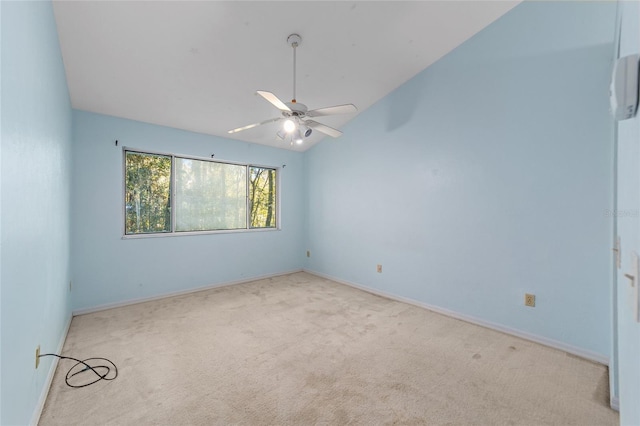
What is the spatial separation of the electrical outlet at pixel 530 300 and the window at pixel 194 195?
12.8 feet

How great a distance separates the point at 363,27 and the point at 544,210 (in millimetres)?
2427

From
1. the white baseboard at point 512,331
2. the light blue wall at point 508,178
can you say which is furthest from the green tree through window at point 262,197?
the white baseboard at point 512,331

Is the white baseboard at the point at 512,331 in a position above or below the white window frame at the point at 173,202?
below

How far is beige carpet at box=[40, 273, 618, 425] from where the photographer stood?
5.52 feet

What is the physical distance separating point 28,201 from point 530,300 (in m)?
3.90

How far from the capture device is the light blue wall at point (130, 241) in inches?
127

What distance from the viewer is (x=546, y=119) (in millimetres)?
2537

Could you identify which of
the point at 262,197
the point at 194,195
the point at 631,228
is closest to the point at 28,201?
the point at 631,228

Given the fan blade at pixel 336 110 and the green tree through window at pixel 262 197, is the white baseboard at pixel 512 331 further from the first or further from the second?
the fan blade at pixel 336 110

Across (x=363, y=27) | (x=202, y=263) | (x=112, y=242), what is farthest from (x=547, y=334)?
(x=112, y=242)

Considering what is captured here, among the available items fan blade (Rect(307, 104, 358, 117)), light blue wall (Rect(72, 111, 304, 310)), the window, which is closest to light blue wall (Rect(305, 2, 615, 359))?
fan blade (Rect(307, 104, 358, 117))

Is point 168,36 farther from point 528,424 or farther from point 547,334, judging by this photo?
point 547,334

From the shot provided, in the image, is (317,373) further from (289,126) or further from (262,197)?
(262,197)

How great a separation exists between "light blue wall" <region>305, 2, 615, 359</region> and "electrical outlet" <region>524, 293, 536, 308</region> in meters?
0.04
